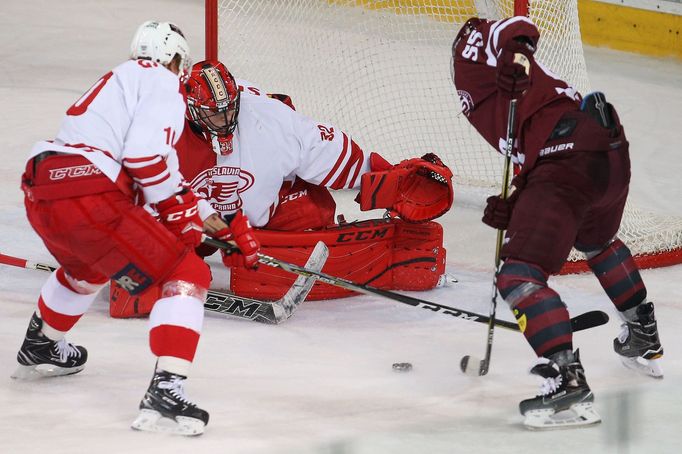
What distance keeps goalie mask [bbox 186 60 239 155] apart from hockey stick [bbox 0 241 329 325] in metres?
0.48

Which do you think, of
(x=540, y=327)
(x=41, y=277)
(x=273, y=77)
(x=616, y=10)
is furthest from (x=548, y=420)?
(x=616, y=10)

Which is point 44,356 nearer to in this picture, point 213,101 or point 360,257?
point 213,101

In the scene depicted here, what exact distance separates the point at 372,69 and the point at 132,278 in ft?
9.67

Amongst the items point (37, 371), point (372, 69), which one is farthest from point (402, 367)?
point (372, 69)

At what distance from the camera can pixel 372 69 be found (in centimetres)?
564

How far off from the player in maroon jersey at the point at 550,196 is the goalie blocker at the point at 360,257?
0.79 metres

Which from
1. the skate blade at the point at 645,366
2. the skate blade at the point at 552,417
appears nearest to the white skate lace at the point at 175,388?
the skate blade at the point at 552,417

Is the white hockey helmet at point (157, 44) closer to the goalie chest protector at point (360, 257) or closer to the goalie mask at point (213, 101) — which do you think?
the goalie mask at point (213, 101)

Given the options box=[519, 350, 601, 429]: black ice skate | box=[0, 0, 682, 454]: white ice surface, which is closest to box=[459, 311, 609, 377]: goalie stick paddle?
box=[0, 0, 682, 454]: white ice surface

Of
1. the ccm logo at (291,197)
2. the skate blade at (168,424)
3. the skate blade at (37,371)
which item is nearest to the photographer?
the skate blade at (168,424)

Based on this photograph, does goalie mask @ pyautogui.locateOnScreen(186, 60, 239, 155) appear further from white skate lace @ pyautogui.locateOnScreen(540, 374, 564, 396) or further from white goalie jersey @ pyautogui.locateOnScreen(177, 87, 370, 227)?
white skate lace @ pyautogui.locateOnScreen(540, 374, 564, 396)

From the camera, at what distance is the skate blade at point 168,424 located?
2.82 m

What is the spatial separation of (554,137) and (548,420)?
0.73 meters

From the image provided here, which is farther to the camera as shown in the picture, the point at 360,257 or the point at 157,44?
the point at 360,257
